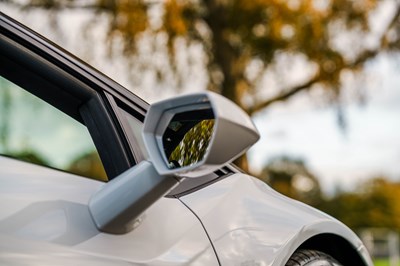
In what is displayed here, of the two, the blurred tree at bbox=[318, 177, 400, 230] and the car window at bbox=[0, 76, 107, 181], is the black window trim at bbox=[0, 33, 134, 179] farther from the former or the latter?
the blurred tree at bbox=[318, 177, 400, 230]

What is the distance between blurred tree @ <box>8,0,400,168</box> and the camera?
456 inches

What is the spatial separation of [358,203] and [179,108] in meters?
58.8

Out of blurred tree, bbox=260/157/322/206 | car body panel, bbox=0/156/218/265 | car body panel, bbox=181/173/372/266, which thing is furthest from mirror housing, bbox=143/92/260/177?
blurred tree, bbox=260/157/322/206

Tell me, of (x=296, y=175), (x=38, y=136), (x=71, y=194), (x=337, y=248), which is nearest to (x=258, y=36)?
(x=38, y=136)

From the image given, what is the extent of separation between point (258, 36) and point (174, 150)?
458 inches

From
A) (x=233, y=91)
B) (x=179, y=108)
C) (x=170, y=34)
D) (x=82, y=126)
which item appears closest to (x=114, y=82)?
(x=82, y=126)

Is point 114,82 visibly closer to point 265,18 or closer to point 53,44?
point 53,44

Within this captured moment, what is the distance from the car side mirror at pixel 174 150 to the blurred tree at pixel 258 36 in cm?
987

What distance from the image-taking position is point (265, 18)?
12469 mm

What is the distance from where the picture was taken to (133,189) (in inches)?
59.4

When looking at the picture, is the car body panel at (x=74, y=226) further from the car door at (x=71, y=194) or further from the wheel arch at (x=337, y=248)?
the wheel arch at (x=337, y=248)

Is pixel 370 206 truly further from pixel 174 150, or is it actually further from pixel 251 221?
pixel 174 150

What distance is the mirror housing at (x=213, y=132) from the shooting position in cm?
132

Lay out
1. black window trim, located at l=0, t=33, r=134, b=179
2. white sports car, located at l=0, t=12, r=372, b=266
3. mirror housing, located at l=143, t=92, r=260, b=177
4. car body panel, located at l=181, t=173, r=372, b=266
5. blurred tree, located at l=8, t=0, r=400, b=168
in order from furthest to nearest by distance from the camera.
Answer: blurred tree, located at l=8, t=0, r=400, b=168 → car body panel, located at l=181, t=173, r=372, b=266 → black window trim, located at l=0, t=33, r=134, b=179 → white sports car, located at l=0, t=12, r=372, b=266 → mirror housing, located at l=143, t=92, r=260, b=177
